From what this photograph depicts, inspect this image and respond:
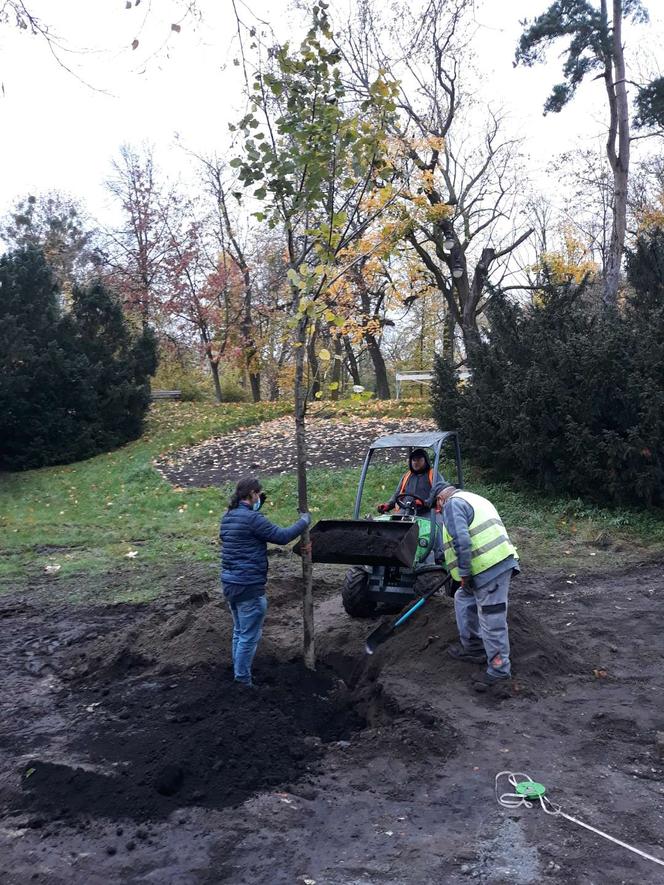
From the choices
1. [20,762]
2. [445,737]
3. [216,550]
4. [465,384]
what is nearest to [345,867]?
[445,737]

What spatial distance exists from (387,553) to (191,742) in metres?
2.53

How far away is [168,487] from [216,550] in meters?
6.15

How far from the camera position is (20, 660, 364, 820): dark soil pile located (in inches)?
192

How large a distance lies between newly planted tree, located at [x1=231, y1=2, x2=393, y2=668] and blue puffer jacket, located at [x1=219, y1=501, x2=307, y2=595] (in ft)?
1.21

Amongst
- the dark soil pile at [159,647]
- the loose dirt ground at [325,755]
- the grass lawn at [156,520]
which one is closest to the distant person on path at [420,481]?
the loose dirt ground at [325,755]

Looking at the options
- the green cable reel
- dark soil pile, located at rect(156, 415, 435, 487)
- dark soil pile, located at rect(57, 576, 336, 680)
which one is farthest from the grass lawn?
the green cable reel

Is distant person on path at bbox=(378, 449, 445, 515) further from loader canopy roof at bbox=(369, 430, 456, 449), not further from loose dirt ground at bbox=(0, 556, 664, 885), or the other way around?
loose dirt ground at bbox=(0, 556, 664, 885)

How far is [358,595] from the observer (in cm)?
843

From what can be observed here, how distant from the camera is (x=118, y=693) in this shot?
6887mm

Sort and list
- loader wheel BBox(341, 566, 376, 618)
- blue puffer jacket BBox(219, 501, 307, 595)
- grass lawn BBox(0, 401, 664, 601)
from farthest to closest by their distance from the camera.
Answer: grass lawn BBox(0, 401, 664, 601) < loader wheel BBox(341, 566, 376, 618) < blue puffer jacket BBox(219, 501, 307, 595)

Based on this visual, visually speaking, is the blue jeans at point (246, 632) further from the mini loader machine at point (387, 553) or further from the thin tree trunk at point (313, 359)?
the thin tree trunk at point (313, 359)

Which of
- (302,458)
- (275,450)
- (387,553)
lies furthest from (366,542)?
(275,450)

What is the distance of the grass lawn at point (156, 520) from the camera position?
1227 centimetres

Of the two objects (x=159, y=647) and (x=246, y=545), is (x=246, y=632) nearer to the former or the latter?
(x=246, y=545)
